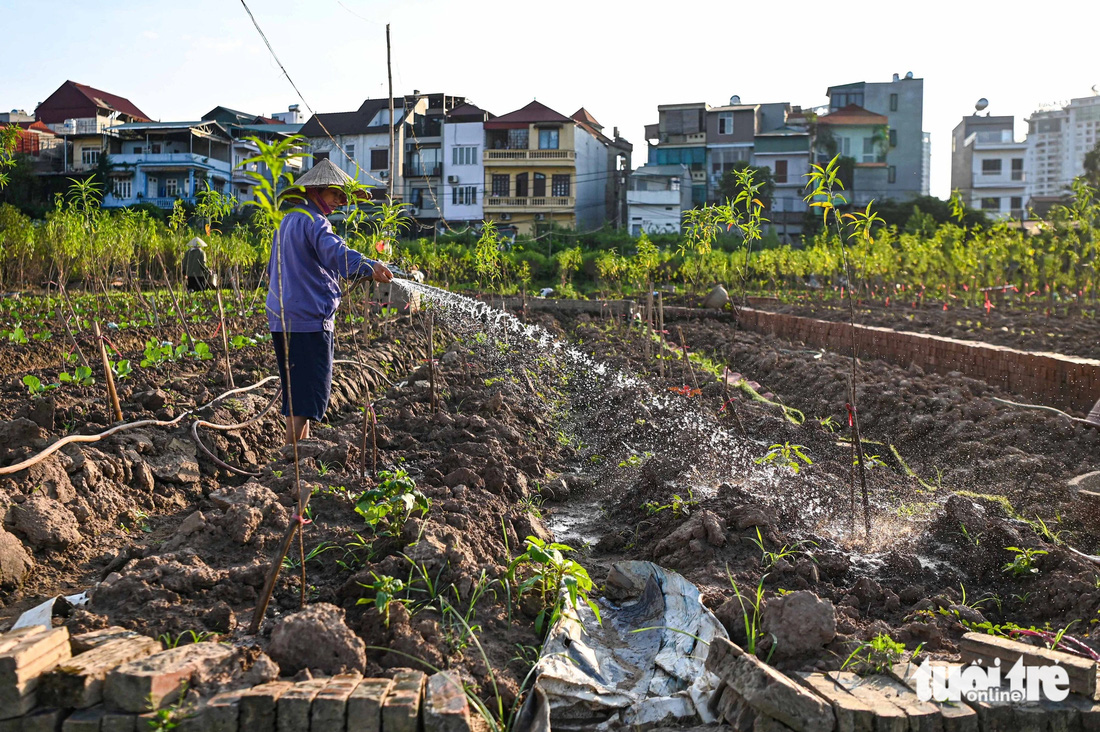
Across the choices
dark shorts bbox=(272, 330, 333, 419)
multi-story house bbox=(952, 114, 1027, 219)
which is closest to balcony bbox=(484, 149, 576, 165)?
multi-story house bbox=(952, 114, 1027, 219)

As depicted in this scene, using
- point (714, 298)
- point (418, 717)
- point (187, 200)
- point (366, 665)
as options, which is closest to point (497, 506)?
point (366, 665)

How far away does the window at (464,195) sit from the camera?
1749 inches

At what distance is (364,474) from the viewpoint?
15.6 ft

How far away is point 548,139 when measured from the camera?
142 feet

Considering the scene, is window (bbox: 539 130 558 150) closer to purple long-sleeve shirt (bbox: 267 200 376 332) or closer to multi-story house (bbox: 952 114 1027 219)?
multi-story house (bbox: 952 114 1027 219)

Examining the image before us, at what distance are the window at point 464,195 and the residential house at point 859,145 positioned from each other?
1781 centimetres

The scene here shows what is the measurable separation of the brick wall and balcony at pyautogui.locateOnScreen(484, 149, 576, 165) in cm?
3071

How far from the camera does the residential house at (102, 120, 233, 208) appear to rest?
138 ft

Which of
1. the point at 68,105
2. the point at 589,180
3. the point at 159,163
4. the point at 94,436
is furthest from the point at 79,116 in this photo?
the point at 94,436

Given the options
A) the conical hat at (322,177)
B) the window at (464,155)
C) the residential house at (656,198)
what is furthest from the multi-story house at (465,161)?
the conical hat at (322,177)

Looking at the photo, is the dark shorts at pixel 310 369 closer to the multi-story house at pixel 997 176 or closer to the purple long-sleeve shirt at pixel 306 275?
the purple long-sleeve shirt at pixel 306 275

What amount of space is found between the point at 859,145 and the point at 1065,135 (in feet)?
226

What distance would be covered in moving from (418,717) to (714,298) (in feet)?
56.5

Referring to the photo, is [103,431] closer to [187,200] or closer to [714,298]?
[714,298]
